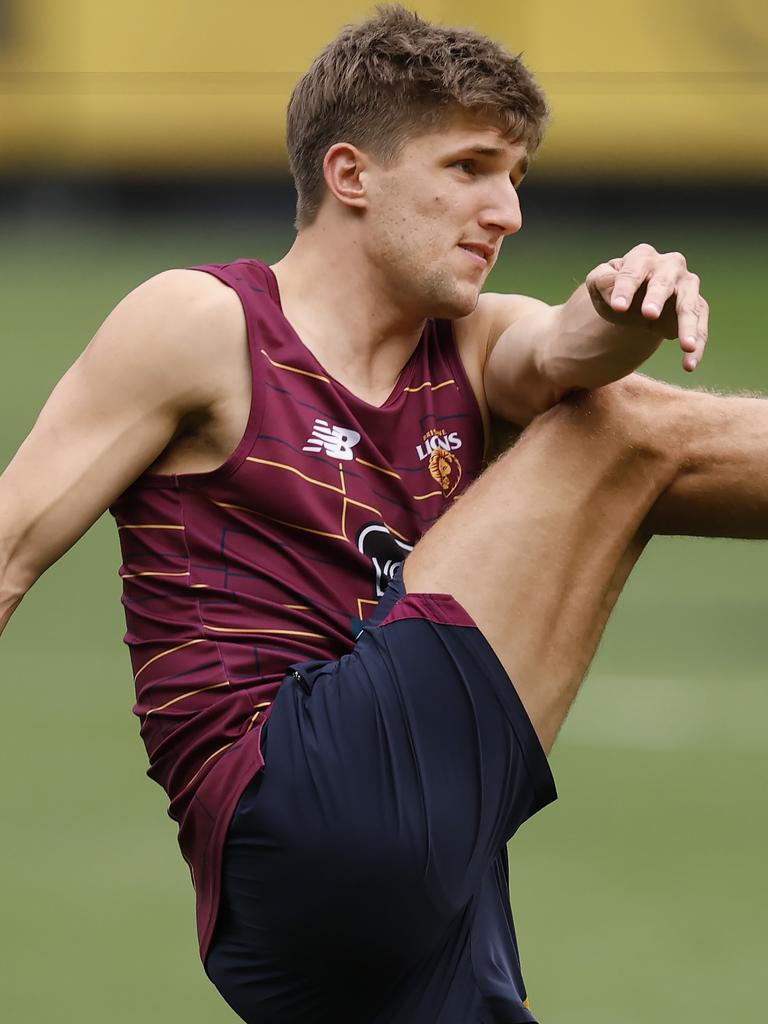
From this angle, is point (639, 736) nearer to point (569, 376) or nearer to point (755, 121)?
point (569, 376)

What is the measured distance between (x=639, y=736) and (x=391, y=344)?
71.6 inches

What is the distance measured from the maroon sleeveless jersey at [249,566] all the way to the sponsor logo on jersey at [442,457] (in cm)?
8

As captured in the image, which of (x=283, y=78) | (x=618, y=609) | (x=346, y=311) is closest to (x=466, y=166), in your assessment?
(x=346, y=311)

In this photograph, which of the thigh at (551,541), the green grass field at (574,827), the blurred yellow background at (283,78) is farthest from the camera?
the blurred yellow background at (283,78)

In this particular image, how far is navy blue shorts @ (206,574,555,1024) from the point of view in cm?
212

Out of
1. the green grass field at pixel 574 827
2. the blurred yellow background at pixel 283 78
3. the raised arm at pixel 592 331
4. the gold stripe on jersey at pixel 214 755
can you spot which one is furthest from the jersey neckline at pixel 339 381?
the blurred yellow background at pixel 283 78

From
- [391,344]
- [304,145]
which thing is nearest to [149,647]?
[391,344]

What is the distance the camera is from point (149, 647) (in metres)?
2.33

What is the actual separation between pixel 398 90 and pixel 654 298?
0.58 metres

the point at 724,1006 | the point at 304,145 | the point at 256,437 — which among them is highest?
the point at 304,145

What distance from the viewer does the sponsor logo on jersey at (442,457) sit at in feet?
8.04

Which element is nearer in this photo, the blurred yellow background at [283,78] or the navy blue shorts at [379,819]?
the navy blue shorts at [379,819]

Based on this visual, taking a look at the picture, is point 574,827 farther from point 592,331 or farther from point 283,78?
point 283,78

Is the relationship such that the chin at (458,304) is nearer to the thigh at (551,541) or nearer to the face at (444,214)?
the face at (444,214)
